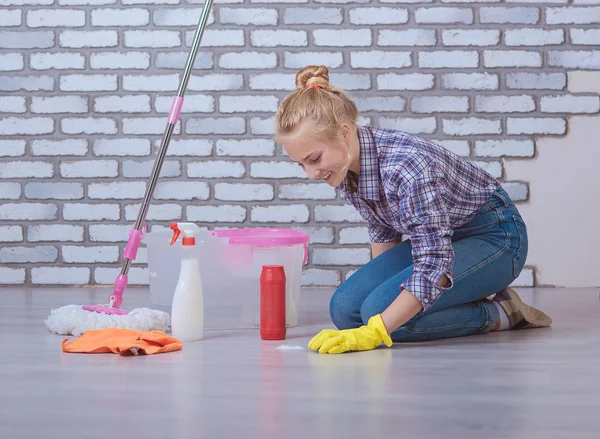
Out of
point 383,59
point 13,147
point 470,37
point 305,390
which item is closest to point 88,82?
point 13,147

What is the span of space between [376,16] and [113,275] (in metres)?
1.40

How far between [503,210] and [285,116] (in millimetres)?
640

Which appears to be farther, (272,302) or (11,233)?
(11,233)

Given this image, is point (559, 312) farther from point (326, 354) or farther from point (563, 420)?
point (563, 420)

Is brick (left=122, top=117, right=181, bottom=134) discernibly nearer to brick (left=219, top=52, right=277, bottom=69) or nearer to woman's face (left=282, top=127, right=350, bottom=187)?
brick (left=219, top=52, right=277, bottom=69)

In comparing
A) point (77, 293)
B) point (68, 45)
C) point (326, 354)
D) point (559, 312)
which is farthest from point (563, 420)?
point (68, 45)

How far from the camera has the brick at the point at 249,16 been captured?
3.01 metres

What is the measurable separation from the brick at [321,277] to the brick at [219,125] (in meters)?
0.59

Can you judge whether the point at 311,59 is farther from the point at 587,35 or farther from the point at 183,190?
the point at 587,35

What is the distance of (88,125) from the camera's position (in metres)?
3.08

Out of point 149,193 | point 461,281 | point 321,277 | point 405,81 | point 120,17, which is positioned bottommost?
point 321,277

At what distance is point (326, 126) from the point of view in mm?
1779

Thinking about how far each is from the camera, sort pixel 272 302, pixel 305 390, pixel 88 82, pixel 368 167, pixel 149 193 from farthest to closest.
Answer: pixel 88 82
pixel 149 193
pixel 272 302
pixel 368 167
pixel 305 390

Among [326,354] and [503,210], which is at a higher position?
[503,210]
